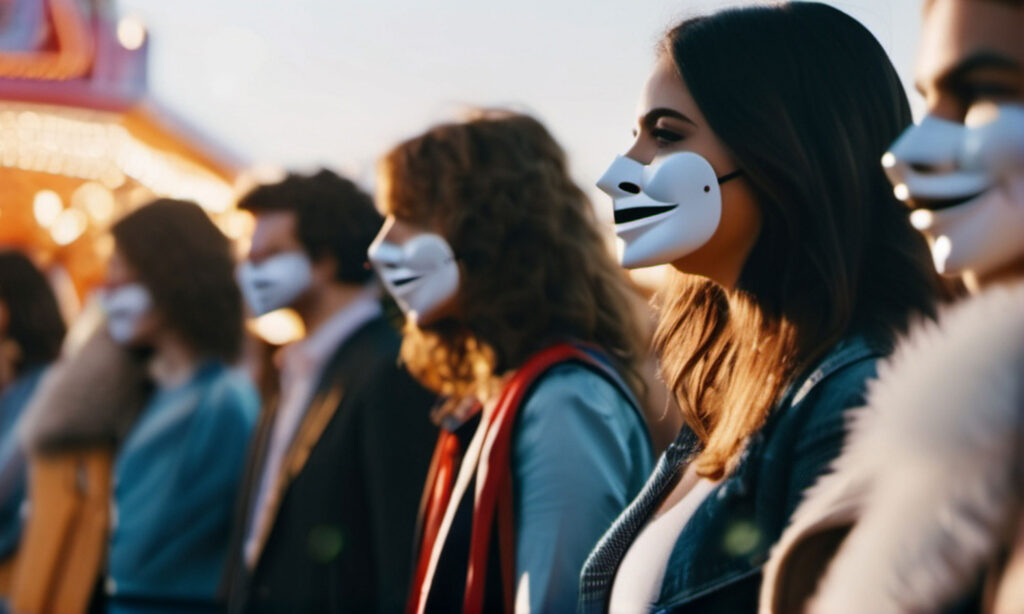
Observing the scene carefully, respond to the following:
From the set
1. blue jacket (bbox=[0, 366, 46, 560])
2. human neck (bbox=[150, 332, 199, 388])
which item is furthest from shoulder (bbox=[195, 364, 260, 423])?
blue jacket (bbox=[0, 366, 46, 560])

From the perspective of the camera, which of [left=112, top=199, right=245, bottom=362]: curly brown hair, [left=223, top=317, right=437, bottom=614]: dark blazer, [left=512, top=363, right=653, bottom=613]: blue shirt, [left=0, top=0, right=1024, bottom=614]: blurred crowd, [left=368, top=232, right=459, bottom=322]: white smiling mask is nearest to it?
[left=0, top=0, right=1024, bottom=614]: blurred crowd

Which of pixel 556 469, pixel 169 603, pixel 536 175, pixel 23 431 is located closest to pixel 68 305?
pixel 23 431

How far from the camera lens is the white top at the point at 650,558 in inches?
76.7

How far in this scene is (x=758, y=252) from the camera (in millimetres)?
2059

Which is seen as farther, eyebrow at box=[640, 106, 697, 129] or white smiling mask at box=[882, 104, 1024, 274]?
eyebrow at box=[640, 106, 697, 129]

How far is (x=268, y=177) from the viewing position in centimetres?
432

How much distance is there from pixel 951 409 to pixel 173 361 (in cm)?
428

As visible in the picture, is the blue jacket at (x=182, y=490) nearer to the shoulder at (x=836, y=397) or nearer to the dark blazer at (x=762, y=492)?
the dark blazer at (x=762, y=492)

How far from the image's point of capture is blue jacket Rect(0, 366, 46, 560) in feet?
19.1

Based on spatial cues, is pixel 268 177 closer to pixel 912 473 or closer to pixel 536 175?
pixel 536 175

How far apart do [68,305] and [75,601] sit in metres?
2.08

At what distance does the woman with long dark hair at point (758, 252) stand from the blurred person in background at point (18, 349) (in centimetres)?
444

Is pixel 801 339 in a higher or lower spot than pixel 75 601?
higher

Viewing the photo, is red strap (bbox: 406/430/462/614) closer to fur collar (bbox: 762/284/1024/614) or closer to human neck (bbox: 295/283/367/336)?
human neck (bbox: 295/283/367/336)
